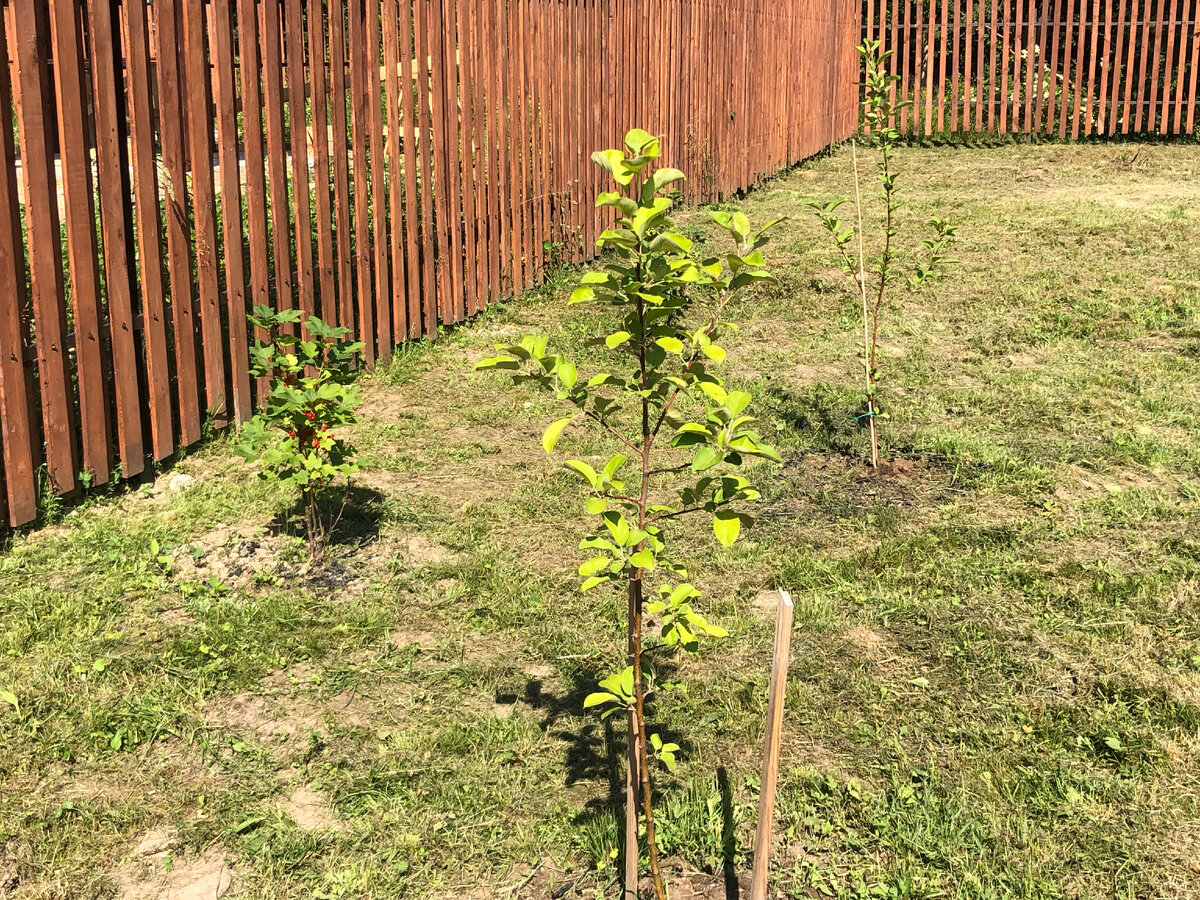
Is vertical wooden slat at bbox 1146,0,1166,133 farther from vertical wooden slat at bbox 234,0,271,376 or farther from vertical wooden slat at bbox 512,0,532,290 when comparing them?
vertical wooden slat at bbox 234,0,271,376

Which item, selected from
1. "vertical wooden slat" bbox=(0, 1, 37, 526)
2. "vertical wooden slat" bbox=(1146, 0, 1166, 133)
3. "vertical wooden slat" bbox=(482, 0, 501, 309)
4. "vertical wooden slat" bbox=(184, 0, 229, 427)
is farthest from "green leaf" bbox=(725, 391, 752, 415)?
"vertical wooden slat" bbox=(1146, 0, 1166, 133)

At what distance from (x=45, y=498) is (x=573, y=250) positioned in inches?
175

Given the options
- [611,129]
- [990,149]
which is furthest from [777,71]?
[611,129]

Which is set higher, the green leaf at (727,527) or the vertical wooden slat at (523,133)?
the vertical wooden slat at (523,133)

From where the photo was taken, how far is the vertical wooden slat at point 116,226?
169 inches

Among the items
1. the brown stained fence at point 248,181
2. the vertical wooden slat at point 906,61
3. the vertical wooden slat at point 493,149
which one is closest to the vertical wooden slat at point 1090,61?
the vertical wooden slat at point 906,61

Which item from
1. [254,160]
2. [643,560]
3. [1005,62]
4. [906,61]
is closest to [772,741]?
[643,560]

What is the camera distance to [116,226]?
175 inches

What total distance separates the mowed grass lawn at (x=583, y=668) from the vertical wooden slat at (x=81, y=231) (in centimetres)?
31

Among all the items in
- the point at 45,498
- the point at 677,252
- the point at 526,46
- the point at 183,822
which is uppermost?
the point at 526,46

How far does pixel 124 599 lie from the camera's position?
385cm

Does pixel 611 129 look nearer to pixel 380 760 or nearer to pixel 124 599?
pixel 124 599

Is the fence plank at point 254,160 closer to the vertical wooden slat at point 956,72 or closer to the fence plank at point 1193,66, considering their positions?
the vertical wooden slat at point 956,72

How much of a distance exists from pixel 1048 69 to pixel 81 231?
13185 millimetres
